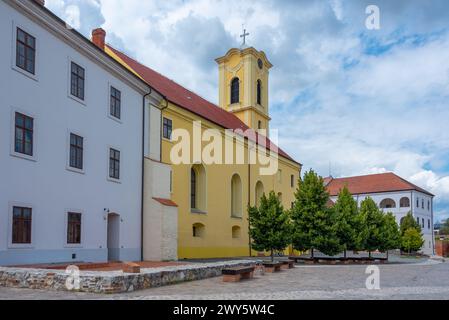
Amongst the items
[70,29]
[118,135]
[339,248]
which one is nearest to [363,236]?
[339,248]

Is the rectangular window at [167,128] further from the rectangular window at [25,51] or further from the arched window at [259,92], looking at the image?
the arched window at [259,92]

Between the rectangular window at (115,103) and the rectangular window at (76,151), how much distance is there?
2895mm

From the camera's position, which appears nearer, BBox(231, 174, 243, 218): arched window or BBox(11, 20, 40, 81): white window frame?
BBox(11, 20, 40, 81): white window frame

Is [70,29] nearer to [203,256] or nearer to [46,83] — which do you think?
[46,83]

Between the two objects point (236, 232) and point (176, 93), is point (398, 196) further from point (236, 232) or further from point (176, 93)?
point (176, 93)

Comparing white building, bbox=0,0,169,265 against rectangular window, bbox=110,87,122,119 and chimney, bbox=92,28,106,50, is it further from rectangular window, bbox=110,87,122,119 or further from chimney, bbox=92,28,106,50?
chimney, bbox=92,28,106,50

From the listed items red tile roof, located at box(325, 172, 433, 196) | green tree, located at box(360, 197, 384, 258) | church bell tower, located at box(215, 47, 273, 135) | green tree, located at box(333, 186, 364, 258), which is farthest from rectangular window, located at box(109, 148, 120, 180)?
red tile roof, located at box(325, 172, 433, 196)

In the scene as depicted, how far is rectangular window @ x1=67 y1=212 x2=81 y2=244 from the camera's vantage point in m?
17.9

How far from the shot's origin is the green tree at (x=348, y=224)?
30594 millimetres

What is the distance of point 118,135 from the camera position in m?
21.6

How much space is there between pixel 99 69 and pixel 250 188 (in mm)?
19349

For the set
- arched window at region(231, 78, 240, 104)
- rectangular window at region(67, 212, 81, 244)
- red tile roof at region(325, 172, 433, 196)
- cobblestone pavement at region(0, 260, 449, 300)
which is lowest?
cobblestone pavement at region(0, 260, 449, 300)

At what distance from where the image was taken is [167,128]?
2627cm

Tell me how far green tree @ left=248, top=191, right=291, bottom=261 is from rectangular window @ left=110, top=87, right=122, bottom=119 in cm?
1005
